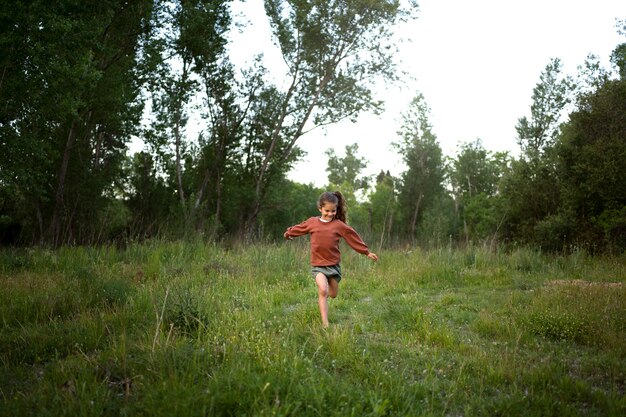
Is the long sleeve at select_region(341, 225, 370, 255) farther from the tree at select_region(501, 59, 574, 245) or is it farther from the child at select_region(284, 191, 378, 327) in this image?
the tree at select_region(501, 59, 574, 245)

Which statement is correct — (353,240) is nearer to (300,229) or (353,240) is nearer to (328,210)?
(328,210)

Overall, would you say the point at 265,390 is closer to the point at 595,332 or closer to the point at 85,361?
the point at 85,361

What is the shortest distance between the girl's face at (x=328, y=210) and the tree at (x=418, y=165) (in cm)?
4199

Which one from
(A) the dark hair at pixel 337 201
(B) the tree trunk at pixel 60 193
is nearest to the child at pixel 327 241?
(A) the dark hair at pixel 337 201

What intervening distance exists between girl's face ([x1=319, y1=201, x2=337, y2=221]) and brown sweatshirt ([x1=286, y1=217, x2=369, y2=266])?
7 centimetres

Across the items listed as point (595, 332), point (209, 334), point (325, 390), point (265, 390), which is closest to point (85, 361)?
point (209, 334)

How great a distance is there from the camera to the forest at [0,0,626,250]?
12.2 metres

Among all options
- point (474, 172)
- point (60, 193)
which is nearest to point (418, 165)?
point (474, 172)

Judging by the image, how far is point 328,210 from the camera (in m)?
5.89

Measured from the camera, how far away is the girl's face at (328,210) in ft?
19.2

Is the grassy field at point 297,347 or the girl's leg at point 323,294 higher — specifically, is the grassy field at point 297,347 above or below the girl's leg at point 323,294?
below

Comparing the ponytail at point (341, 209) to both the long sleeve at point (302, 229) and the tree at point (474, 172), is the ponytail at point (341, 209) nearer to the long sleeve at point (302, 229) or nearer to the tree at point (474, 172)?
the long sleeve at point (302, 229)

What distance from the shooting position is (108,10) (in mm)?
14031

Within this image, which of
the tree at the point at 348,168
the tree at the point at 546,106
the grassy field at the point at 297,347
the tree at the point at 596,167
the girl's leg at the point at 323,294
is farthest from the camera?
the tree at the point at 348,168
